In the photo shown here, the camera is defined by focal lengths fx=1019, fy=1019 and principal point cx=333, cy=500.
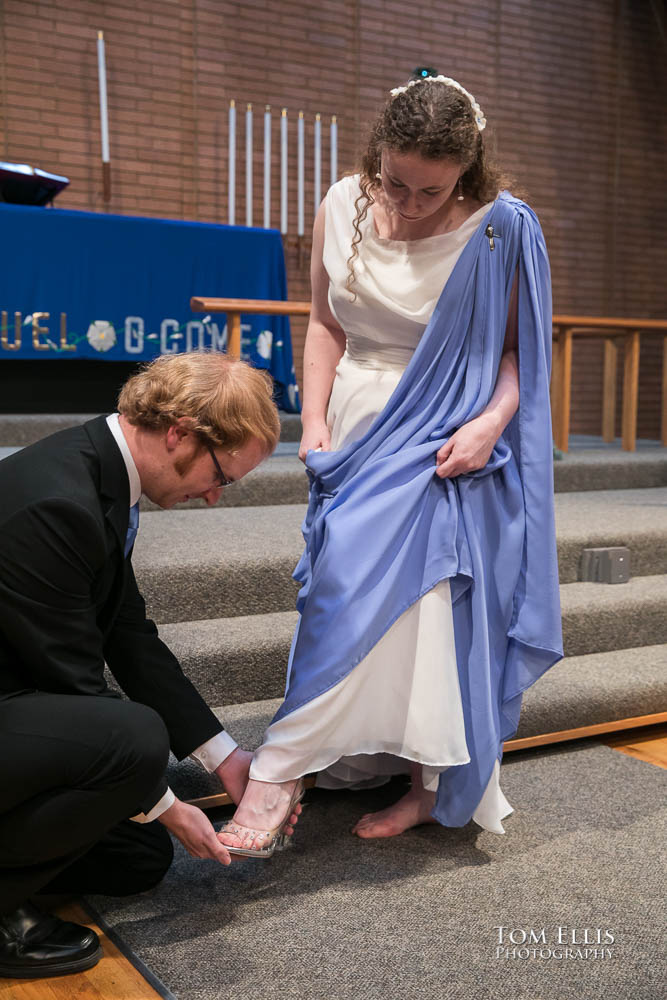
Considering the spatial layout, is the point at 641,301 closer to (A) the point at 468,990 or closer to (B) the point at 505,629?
(B) the point at 505,629

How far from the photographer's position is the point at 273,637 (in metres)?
2.70

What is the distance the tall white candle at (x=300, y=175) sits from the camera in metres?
6.60

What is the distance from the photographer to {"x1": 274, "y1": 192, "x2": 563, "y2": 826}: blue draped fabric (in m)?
1.96

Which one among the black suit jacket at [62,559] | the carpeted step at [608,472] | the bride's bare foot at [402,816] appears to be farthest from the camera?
the carpeted step at [608,472]

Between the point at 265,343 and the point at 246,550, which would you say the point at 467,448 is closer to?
the point at 246,550

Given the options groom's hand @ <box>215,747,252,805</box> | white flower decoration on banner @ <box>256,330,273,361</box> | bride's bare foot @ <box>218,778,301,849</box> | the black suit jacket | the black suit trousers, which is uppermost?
white flower decoration on banner @ <box>256,330,273,361</box>

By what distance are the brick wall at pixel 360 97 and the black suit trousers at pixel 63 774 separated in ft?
15.2

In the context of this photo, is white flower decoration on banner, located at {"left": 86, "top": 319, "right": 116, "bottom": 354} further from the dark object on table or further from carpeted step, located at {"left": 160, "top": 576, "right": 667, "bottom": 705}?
carpeted step, located at {"left": 160, "top": 576, "right": 667, "bottom": 705}

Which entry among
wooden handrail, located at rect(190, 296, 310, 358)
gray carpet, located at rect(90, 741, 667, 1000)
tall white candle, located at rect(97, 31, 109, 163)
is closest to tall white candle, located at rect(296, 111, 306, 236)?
tall white candle, located at rect(97, 31, 109, 163)

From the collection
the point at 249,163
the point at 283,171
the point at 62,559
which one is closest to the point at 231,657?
the point at 62,559

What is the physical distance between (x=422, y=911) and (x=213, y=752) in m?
0.48

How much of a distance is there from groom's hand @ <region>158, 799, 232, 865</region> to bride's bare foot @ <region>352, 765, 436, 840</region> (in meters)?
0.54

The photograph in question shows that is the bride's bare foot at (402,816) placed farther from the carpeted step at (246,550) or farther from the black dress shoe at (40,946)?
the carpeted step at (246,550)

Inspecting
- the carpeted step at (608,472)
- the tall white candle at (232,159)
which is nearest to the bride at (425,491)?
the carpeted step at (608,472)
